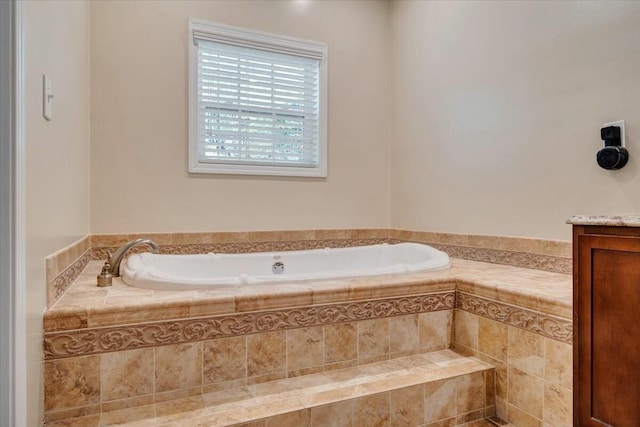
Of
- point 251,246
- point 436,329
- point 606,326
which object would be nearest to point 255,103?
Result: point 251,246

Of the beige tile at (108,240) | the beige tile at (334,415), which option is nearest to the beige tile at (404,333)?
the beige tile at (334,415)

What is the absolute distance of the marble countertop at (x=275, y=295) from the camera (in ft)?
4.49

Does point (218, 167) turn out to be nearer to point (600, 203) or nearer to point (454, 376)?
point (454, 376)

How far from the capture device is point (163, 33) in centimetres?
271

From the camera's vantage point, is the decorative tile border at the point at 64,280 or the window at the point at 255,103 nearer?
the decorative tile border at the point at 64,280

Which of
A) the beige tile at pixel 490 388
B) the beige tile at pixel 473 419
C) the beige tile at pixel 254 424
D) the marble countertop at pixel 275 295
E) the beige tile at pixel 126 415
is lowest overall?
the beige tile at pixel 473 419

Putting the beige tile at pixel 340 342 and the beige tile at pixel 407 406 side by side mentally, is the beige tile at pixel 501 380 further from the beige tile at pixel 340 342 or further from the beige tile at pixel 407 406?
the beige tile at pixel 340 342

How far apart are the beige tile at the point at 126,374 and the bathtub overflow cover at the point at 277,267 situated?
1.36m

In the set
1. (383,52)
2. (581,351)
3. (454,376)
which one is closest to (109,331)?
(454,376)

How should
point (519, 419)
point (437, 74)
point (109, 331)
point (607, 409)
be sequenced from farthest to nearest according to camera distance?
1. point (437, 74)
2. point (519, 419)
3. point (109, 331)
4. point (607, 409)

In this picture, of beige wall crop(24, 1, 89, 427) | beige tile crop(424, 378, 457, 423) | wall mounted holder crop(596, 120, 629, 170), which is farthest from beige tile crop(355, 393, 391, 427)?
wall mounted holder crop(596, 120, 629, 170)

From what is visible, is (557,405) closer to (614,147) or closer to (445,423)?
(445,423)

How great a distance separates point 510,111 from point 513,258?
35.3 inches

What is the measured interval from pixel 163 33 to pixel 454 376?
2786mm
